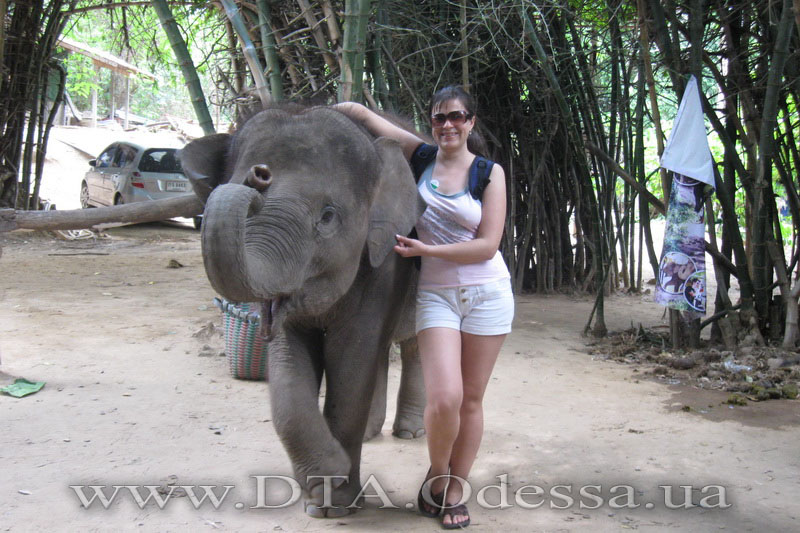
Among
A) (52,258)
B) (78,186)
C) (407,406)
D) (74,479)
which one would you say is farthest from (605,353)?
(78,186)

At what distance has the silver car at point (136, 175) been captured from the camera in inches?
541

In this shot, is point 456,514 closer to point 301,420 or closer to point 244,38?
point 301,420

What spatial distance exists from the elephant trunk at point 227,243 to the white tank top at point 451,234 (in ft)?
2.97

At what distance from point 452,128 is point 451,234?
0.40 metres

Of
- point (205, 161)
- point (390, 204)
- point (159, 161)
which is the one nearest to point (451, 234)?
point (390, 204)

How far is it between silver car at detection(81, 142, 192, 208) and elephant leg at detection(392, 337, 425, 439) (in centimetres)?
993

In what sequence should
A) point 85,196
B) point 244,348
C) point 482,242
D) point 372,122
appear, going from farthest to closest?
point 85,196, point 244,348, point 372,122, point 482,242

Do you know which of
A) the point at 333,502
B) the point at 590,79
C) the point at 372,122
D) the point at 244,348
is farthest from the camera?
the point at 590,79

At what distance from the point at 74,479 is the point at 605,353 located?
4.32 m

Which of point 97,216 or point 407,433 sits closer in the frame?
point 407,433

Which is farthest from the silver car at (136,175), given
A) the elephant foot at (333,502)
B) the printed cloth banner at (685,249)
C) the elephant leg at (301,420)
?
the elephant foot at (333,502)

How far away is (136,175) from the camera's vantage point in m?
13.8

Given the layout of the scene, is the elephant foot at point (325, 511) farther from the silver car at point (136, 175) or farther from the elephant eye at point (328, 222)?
the silver car at point (136, 175)

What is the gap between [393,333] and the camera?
11.3 ft
